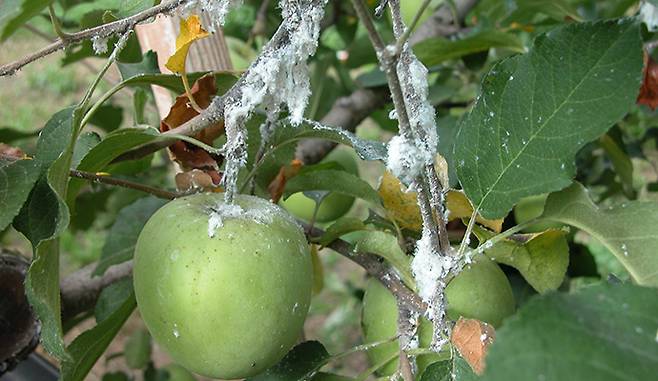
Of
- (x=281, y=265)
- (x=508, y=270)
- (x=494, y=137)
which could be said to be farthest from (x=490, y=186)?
(x=508, y=270)

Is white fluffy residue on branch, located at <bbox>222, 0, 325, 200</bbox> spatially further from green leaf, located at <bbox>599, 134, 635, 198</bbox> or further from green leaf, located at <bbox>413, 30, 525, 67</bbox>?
green leaf, located at <bbox>599, 134, 635, 198</bbox>

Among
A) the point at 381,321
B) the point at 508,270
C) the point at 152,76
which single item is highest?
the point at 152,76

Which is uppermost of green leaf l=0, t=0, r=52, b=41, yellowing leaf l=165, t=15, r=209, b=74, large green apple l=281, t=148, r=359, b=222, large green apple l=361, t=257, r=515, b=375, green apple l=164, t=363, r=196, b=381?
green leaf l=0, t=0, r=52, b=41

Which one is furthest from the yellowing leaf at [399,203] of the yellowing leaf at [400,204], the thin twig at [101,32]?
the thin twig at [101,32]

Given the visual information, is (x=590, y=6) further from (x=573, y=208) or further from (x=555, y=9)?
(x=573, y=208)

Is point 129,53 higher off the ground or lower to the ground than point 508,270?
higher

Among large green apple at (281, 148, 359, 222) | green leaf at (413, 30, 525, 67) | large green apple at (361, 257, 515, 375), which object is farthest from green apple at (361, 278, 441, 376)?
large green apple at (281, 148, 359, 222)

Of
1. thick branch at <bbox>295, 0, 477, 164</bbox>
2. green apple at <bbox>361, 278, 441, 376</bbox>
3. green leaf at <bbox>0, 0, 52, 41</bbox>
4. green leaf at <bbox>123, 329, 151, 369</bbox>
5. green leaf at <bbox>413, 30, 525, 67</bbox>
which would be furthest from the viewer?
green leaf at <bbox>123, 329, 151, 369</bbox>
